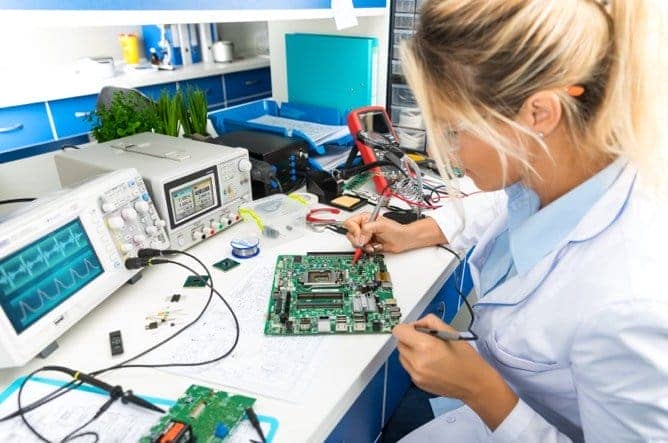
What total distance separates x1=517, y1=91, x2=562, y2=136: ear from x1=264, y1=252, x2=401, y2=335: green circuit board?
1.33ft

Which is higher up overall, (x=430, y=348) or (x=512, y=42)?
(x=512, y=42)

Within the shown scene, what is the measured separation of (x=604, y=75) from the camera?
0.57 metres

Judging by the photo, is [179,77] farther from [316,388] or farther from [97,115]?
[316,388]

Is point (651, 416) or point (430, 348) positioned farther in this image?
point (430, 348)

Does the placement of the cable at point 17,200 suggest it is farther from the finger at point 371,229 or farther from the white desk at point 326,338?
the finger at point 371,229

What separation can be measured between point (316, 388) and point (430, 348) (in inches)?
7.4

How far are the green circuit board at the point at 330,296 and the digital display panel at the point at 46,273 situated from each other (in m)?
0.35

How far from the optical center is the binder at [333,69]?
1.64m

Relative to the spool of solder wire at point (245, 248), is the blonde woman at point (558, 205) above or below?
above

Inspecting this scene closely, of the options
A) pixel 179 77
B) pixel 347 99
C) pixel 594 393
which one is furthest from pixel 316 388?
pixel 179 77

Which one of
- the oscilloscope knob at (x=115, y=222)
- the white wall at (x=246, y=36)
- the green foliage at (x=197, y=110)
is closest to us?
the oscilloscope knob at (x=115, y=222)

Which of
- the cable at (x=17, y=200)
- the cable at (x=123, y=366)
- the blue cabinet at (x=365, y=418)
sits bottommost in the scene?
the blue cabinet at (x=365, y=418)

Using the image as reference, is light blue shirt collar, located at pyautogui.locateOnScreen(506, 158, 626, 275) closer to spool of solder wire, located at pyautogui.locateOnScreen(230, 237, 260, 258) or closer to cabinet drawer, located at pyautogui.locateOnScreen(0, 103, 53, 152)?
spool of solder wire, located at pyautogui.locateOnScreen(230, 237, 260, 258)

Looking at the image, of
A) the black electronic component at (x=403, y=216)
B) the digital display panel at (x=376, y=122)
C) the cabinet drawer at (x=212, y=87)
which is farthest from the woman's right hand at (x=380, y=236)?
the cabinet drawer at (x=212, y=87)
